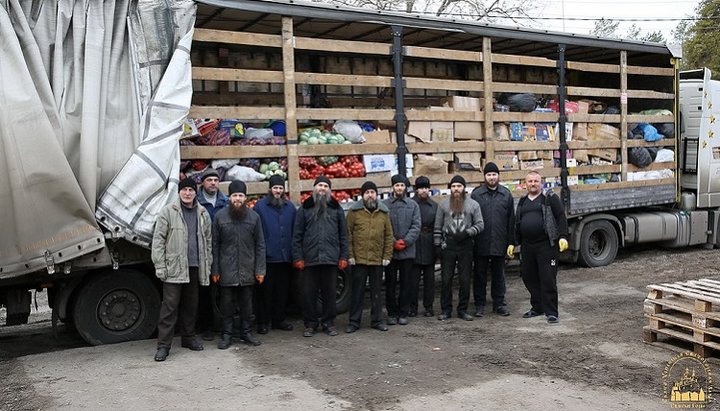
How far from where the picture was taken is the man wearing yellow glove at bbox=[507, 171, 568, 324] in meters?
7.59

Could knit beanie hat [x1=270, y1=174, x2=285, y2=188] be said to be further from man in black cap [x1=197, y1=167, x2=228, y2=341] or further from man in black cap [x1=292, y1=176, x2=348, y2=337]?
man in black cap [x1=197, y1=167, x2=228, y2=341]

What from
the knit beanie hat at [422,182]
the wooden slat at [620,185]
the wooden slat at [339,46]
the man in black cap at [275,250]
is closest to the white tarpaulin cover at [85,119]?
the man in black cap at [275,250]

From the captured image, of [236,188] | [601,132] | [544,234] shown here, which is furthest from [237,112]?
[601,132]

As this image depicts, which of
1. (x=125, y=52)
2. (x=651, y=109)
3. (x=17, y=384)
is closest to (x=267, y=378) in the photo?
(x=17, y=384)

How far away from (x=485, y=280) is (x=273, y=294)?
2612 mm

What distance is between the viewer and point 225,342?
6.65 m

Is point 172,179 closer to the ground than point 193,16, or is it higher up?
closer to the ground

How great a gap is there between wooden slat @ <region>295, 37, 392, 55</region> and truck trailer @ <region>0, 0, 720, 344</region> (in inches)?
0.9

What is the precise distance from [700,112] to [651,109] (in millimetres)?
865

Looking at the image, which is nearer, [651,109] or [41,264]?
[41,264]

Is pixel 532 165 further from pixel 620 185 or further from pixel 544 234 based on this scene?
pixel 544 234

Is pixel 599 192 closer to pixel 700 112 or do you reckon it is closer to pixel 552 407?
pixel 700 112

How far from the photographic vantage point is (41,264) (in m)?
5.94

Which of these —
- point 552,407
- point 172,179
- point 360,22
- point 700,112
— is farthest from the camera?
point 700,112
